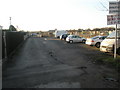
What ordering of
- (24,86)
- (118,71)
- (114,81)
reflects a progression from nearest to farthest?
(24,86)
(114,81)
(118,71)

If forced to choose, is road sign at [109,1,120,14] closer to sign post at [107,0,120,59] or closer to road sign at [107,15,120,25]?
sign post at [107,0,120,59]

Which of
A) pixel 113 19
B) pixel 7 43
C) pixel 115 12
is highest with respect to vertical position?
pixel 115 12

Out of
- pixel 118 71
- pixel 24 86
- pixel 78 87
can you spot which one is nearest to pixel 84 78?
pixel 78 87

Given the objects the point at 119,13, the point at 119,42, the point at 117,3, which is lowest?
the point at 119,42

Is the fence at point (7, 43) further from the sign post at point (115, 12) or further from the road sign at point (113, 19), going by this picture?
the sign post at point (115, 12)

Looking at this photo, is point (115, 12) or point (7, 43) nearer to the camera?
point (115, 12)

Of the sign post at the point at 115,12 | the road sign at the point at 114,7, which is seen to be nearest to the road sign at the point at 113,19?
the sign post at the point at 115,12

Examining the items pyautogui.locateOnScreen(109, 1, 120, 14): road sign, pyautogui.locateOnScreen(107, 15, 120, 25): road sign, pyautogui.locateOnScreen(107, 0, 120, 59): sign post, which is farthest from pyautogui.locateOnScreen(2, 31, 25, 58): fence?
pyautogui.locateOnScreen(109, 1, 120, 14): road sign

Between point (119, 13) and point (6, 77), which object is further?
point (119, 13)

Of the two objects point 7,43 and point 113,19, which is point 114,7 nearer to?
point 113,19

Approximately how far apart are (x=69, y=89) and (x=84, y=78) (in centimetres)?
124

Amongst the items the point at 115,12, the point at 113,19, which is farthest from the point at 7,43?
the point at 115,12

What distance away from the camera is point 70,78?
5.20 m

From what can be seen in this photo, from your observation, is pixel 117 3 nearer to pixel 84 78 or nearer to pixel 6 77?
pixel 84 78
